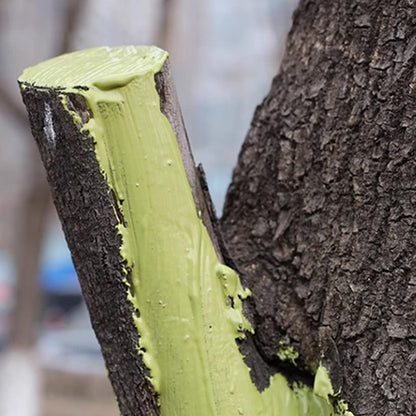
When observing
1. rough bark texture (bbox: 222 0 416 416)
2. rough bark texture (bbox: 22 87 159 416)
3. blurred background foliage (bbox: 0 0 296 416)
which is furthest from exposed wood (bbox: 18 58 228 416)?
blurred background foliage (bbox: 0 0 296 416)

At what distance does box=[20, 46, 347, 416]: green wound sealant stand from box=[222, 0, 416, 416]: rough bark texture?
53 mm

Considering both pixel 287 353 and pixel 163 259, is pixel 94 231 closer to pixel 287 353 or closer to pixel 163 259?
pixel 163 259

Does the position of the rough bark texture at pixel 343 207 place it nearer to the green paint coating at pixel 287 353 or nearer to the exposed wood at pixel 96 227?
the green paint coating at pixel 287 353

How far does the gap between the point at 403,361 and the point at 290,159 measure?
0.25 metres

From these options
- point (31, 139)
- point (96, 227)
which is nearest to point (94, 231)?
point (96, 227)

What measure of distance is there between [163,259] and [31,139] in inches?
91.6

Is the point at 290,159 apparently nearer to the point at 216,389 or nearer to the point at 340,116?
the point at 340,116

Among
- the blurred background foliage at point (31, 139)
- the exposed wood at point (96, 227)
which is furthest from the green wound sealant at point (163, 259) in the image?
the blurred background foliage at point (31, 139)

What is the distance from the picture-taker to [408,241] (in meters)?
0.55

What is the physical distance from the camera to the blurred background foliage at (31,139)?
9.00 ft

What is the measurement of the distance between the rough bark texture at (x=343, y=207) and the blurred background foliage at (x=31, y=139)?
0.33m

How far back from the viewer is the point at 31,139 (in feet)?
8.98

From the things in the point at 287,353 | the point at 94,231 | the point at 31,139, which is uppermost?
the point at 31,139

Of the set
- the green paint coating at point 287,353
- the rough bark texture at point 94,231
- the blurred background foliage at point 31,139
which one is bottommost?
the green paint coating at point 287,353
